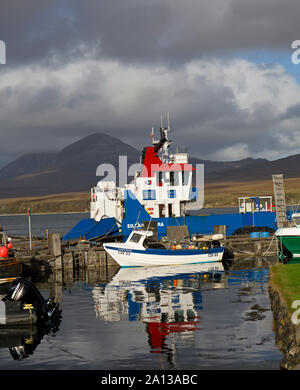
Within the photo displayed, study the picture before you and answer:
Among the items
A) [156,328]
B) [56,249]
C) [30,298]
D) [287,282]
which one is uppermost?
[56,249]

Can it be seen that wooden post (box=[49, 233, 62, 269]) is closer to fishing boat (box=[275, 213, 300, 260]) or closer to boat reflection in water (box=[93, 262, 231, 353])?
boat reflection in water (box=[93, 262, 231, 353])

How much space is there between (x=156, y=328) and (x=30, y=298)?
230 inches

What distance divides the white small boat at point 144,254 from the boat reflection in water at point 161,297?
0.47 metres

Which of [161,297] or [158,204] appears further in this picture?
[158,204]

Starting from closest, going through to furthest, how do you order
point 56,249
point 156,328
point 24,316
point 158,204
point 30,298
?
point 156,328 < point 24,316 < point 30,298 < point 56,249 < point 158,204

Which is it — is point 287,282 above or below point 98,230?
below

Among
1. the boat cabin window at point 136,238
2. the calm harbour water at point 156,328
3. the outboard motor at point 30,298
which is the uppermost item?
the boat cabin window at point 136,238

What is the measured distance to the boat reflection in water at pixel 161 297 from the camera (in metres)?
21.7

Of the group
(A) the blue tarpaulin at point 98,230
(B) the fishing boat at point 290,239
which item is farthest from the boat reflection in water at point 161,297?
(A) the blue tarpaulin at point 98,230

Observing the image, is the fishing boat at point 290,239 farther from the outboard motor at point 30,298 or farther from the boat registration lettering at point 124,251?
the outboard motor at point 30,298

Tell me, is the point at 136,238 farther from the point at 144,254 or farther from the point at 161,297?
the point at 161,297

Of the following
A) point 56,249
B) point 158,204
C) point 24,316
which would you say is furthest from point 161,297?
point 158,204

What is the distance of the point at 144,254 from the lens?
3947cm
